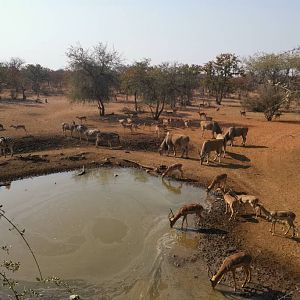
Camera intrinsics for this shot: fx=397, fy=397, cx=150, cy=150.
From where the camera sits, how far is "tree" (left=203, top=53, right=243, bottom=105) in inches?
2309

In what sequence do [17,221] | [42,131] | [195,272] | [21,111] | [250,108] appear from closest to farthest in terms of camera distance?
[195,272], [17,221], [42,131], [21,111], [250,108]

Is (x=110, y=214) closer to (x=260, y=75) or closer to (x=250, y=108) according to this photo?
(x=250, y=108)

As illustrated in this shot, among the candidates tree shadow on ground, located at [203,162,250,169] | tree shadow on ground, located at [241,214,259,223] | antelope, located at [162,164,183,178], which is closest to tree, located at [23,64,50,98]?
tree shadow on ground, located at [203,162,250,169]

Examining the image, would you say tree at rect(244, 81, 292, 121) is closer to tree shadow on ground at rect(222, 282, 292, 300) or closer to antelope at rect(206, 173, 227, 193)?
antelope at rect(206, 173, 227, 193)

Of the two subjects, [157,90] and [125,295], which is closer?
[125,295]

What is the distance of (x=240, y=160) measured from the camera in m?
25.5

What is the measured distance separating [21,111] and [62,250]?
3044cm

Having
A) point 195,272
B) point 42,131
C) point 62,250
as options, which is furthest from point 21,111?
point 195,272

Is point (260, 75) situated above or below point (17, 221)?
above

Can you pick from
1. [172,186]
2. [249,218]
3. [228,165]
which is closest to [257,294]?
[249,218]

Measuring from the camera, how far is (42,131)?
104ft

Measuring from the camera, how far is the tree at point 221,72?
192 ft

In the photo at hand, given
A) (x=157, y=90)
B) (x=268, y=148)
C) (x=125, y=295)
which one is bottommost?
(x=125, y=295)

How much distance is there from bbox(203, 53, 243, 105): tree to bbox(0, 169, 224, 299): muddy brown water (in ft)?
129
